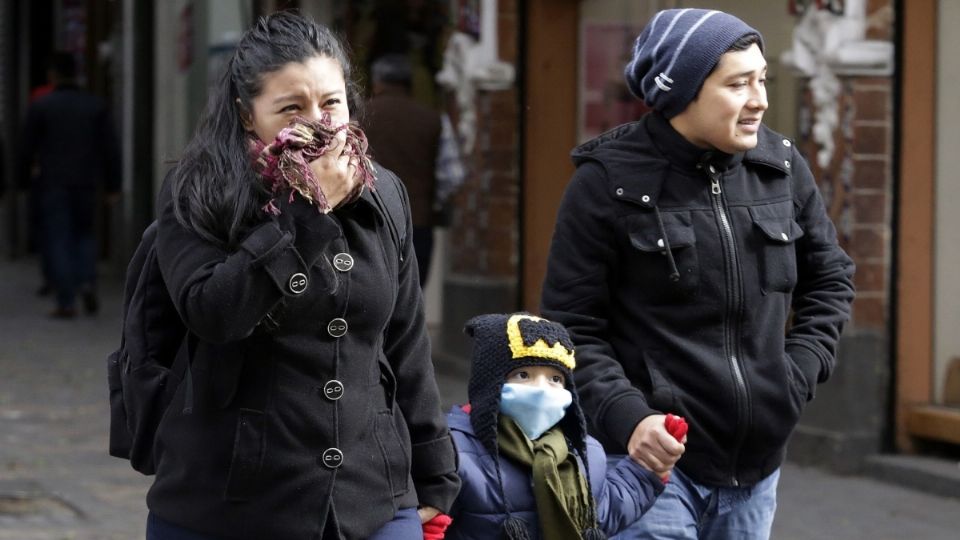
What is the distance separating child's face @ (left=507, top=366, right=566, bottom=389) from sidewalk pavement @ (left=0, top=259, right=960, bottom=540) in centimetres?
324

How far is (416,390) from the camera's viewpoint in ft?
11.3

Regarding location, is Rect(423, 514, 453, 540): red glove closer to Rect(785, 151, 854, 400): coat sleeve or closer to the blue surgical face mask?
the blue surgical face mask

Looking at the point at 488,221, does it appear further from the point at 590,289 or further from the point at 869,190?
the point at 590,289

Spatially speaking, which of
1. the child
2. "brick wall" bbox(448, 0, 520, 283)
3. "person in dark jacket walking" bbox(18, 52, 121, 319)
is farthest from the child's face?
"person in dark jacket walking" bbox(18, 52, 121, 319)

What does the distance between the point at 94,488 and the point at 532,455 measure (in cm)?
440

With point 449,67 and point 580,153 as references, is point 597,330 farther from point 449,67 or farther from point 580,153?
point 449,67

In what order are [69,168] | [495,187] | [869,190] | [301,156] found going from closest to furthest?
1. [301,156]
2. [869,190]
3. [495,187]
4. [69,168]

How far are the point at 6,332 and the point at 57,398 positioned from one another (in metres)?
3.65

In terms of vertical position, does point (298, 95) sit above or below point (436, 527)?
above

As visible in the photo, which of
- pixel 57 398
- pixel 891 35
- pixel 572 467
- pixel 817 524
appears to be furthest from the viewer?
pixel 57 398

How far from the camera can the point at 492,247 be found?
11227mm

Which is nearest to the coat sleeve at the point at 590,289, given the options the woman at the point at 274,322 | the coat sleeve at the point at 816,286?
the coat sleeve at the point at 816,286

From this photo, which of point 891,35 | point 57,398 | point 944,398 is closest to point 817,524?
point 944,398

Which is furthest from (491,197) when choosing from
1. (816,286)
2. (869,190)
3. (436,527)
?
(436,527)
